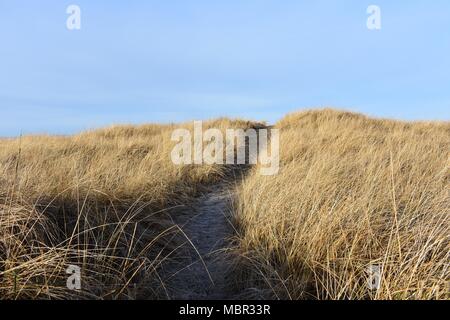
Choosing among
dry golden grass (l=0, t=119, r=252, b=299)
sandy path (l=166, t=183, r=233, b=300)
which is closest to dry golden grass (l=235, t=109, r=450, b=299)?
sandy path (l=166, t=183, r=233, b=300)

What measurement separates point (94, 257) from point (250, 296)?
1.38m

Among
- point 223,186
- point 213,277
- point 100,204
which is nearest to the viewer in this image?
point 213,277

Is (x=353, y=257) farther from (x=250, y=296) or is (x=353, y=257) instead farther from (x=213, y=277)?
(x=213, y=277)

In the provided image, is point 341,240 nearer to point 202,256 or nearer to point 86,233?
point 202,256

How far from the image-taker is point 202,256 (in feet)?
14.6

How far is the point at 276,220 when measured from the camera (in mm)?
4336

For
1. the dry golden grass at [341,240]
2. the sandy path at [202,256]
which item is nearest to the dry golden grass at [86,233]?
the sandy path at [202,256]

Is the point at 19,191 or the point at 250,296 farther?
the point at 19,191

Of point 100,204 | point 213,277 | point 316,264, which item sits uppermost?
point 100,204

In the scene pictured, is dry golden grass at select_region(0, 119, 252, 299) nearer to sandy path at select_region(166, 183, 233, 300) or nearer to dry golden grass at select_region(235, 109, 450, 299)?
sandy path at select_region(166, 183, 233, 300)

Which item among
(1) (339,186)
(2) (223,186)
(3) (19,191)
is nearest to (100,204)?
(3) (19,191)
